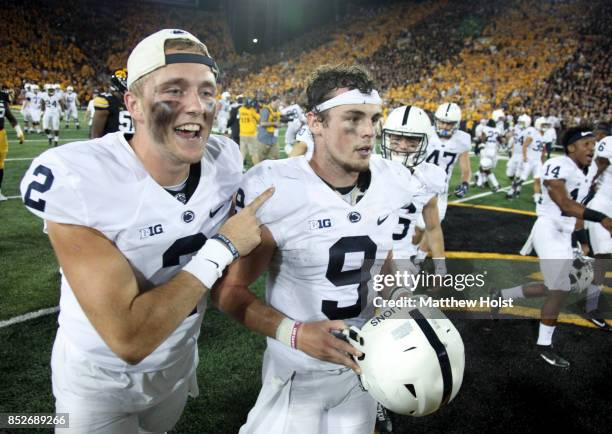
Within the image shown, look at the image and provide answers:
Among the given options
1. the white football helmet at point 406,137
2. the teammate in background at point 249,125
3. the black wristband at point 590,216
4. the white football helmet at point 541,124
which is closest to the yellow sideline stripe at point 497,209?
the white football helmet at point 541,124

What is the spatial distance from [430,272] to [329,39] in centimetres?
4218

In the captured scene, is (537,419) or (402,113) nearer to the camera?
(537,419)

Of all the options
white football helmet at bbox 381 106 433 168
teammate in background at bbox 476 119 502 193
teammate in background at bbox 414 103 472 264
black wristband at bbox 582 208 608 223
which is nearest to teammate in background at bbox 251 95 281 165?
teammate in background at bbox 414 103 472 264

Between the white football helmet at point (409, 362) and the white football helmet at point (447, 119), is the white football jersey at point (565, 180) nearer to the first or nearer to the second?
the white football helmet at point (447, 119)

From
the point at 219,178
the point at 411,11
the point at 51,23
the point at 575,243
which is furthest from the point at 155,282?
the point at 411,11

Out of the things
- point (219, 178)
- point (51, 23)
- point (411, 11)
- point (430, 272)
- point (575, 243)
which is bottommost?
point (430, 272)

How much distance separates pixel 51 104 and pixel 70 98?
5.17 meters

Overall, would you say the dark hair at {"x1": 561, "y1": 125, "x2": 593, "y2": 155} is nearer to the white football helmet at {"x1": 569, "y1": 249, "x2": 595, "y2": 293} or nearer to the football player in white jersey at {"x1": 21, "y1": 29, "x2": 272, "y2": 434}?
the white football helmet at {"x1": 569, "y1": 249, "x2": 595, "y2": 293}

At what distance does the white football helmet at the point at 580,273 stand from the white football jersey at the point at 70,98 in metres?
20.2

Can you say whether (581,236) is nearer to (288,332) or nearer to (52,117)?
(288,332)

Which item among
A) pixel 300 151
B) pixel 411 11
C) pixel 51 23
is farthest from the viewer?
pixel 411 11

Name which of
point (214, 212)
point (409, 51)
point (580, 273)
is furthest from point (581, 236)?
point (409, 51)

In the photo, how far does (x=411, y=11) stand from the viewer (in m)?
41.2

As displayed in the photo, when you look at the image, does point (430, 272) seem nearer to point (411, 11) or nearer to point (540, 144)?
point (540, 144)
